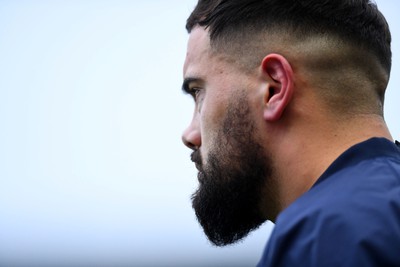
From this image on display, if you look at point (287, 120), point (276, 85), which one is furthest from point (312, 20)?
point (287, 120)

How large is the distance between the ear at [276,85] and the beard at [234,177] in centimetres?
13

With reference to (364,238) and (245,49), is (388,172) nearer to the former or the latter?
(364,238)

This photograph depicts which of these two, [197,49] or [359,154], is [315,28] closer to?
[197,49]

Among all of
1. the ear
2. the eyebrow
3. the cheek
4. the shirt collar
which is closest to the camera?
the shirt collar

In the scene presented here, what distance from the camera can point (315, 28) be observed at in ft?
9.45

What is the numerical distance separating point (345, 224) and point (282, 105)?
0.95m

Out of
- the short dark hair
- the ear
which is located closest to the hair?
the short dark hair

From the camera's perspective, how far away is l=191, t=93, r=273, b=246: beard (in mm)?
2846

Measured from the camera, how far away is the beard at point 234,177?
285 cm

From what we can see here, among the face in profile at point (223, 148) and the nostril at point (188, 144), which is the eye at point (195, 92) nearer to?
the face in profile at point (223, 148)

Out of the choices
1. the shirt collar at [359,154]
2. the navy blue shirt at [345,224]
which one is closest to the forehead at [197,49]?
the shirt collar at [359,154]

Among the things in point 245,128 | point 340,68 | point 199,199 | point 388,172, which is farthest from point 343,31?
point 199,199

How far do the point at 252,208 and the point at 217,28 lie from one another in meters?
0.96

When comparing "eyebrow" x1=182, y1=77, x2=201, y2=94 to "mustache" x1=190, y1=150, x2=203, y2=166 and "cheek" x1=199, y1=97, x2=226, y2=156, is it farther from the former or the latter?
"mustache" x1=190, y1=150, x2=203, y2=166
